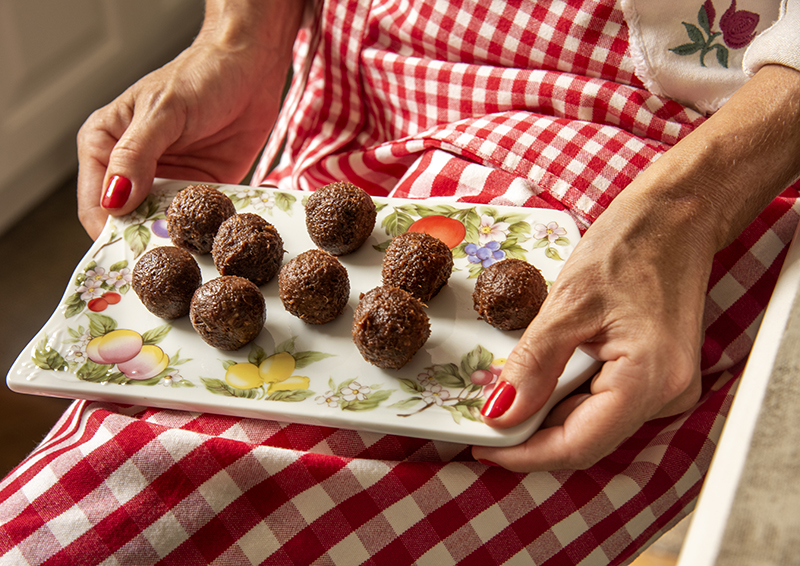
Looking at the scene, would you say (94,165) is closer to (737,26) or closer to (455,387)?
(455,387)

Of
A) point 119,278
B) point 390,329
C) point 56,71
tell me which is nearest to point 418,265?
point 390,329

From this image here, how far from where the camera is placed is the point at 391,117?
141 centimetres

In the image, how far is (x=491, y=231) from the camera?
3.54 ft

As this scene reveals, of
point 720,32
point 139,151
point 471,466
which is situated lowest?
point 471,466

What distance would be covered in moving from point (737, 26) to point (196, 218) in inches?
37.0

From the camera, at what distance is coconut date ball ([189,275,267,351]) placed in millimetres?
906

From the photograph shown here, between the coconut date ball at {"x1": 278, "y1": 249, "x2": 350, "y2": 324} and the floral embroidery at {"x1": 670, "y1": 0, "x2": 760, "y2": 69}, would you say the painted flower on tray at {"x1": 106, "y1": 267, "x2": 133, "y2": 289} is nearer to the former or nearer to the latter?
the coconut date ball at {"x1": 278, "y1": 249, "x2": 350, "y2": 324}

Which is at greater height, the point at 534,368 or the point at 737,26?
the point at 737,26

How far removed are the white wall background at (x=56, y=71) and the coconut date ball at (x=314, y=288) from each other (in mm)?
1136

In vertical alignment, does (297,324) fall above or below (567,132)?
below

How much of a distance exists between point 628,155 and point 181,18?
169 cm

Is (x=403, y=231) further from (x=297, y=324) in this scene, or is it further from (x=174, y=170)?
(x=174, y=170)

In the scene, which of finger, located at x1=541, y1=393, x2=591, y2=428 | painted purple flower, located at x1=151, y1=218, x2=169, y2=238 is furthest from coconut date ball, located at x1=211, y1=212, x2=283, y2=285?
finger, located at x1=541, y1=393, x2=591, y2=428

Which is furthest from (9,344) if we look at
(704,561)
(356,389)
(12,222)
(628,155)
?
(704,561)
